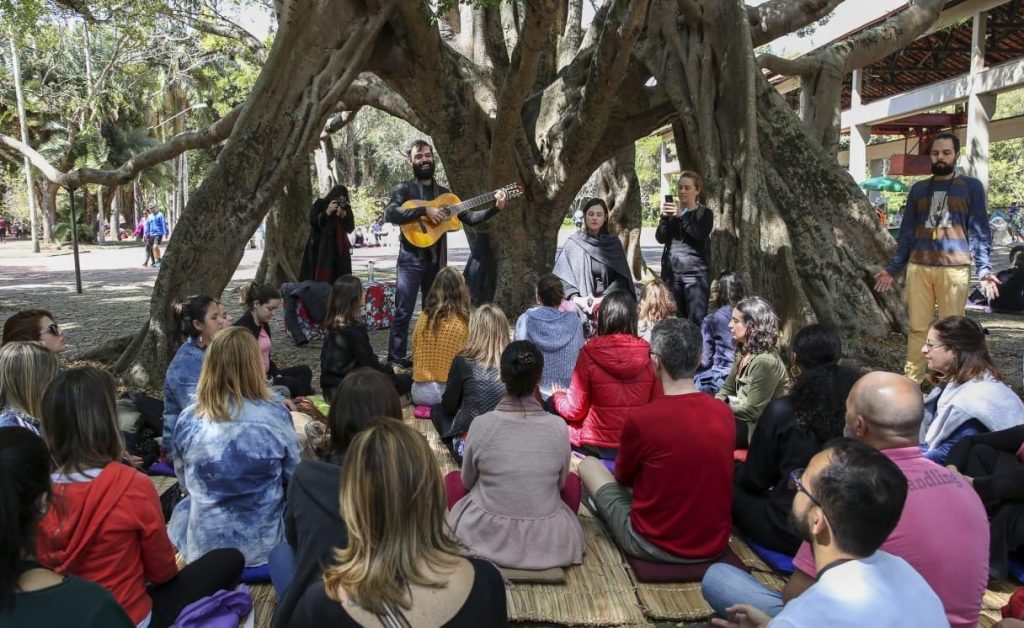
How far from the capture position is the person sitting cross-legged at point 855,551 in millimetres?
1877

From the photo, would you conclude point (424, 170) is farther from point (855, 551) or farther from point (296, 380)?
point (855, 551)

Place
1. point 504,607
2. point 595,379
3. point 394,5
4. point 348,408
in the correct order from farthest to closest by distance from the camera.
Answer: point 394,5, point 595,379, point 348,408, point 504,607

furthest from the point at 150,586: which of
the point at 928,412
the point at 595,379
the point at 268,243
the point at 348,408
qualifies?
the point at 268,243

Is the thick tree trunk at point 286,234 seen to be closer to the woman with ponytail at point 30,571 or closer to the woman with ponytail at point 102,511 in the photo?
the woman with ponytail at point 102,511

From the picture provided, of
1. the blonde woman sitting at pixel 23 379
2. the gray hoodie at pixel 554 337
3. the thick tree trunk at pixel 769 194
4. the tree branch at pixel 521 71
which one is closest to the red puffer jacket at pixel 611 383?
the gray hoodie at pixel 554 337

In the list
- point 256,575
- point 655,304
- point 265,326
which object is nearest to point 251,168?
point 265,326

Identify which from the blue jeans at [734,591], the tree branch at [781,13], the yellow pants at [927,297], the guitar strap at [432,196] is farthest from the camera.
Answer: the tree branch at [781,13]

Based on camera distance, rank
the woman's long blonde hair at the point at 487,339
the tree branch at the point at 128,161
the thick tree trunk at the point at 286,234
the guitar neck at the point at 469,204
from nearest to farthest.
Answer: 1. the woman's long blonde hair at the point at 487,339
2. the guitar neck at the point at 469,204
3. the tree branch at the point at 128,161
4. the thick tree trunk at the point at 286,234

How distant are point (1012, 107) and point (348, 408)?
142ft

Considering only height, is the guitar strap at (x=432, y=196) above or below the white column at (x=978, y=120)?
below

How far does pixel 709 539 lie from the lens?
334 centimetres

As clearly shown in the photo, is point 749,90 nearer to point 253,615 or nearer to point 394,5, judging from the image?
point 394,5

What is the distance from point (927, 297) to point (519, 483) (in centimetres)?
396

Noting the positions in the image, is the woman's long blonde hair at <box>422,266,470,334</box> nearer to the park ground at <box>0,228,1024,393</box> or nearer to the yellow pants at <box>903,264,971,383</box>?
the park ground at <box>0,228,1024,393</box>
